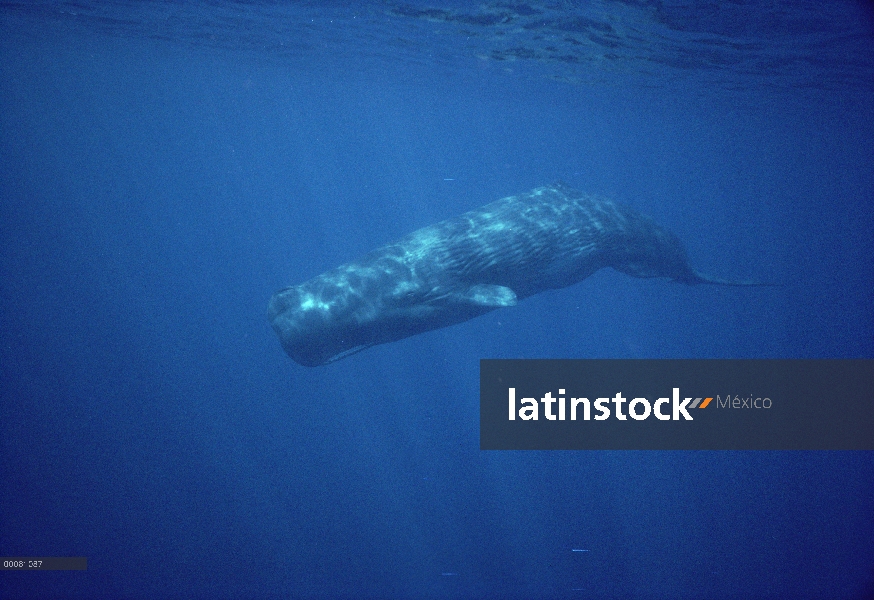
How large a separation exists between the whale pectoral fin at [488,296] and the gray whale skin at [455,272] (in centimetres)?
2

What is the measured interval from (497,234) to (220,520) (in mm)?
11926

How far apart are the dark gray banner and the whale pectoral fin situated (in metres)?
1.38

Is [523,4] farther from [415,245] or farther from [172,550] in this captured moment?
[172,550]

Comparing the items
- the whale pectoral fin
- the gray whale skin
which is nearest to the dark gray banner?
the whale pectoral fin

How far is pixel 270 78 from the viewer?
3438cm

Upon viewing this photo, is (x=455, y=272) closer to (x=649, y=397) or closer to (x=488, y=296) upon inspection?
(x=488, y=296)

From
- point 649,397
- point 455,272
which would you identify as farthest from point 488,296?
point 649,397

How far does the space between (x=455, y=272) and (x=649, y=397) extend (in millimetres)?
4309

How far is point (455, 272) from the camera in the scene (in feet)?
27.4

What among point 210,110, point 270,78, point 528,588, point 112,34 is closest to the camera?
point 528,588

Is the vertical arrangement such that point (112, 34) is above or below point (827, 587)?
above


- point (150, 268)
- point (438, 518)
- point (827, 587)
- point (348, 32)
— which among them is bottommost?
point (827, 587)

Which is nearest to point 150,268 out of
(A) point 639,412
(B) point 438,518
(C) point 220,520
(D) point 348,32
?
(D) point 348,32

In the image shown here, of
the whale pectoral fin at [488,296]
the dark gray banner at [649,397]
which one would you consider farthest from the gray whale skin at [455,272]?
the dark gray banner at [649,397]
